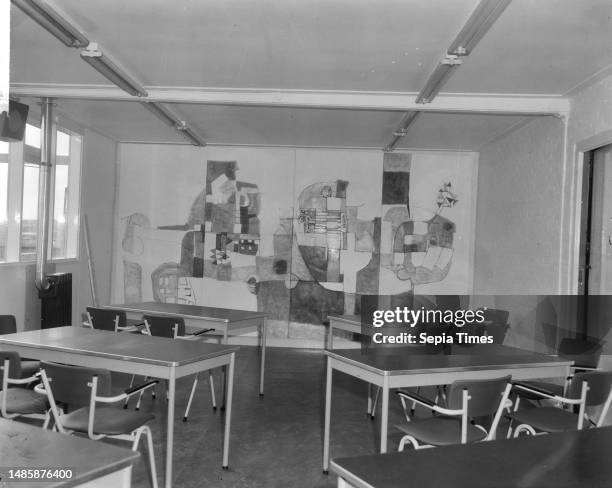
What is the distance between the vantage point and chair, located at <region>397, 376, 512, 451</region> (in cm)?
288

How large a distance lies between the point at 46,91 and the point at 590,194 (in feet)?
16.4

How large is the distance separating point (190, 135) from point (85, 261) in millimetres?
2133

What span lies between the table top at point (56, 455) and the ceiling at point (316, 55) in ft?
9.06

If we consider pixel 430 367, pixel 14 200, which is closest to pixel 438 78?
pixel 430 367

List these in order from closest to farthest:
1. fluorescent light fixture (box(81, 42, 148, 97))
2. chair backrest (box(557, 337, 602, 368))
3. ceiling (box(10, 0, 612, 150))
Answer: ceiling (box(10, 0, 612, 150)), fluorescent light fixture (box(81, 42, 148, 97)), chair backrest (box(557, 337, 602, 368))

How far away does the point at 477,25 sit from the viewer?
139 inches

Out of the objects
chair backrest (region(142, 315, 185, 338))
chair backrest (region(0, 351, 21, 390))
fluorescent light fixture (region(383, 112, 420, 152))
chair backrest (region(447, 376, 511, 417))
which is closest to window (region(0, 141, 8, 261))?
chair backrest (region(142, 315, 185, 338))

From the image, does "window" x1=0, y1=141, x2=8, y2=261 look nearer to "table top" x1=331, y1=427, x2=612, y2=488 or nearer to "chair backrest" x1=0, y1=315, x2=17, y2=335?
"chair backrest" x1=0, y1=315, x2=17, y2=335

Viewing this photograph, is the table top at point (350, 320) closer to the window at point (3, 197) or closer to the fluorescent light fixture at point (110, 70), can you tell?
the fluorescent light fixture at point (110, 70)

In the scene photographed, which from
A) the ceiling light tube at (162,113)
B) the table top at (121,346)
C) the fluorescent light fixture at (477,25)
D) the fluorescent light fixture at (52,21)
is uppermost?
the fluorescent light fixture at (477,25)

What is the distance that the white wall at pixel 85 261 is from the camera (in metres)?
5.77

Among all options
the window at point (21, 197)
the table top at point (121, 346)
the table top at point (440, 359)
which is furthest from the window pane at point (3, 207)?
the table top at point (440, 359)

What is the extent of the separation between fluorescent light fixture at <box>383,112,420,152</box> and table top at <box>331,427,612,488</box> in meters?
4.57

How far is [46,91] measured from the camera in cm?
545
